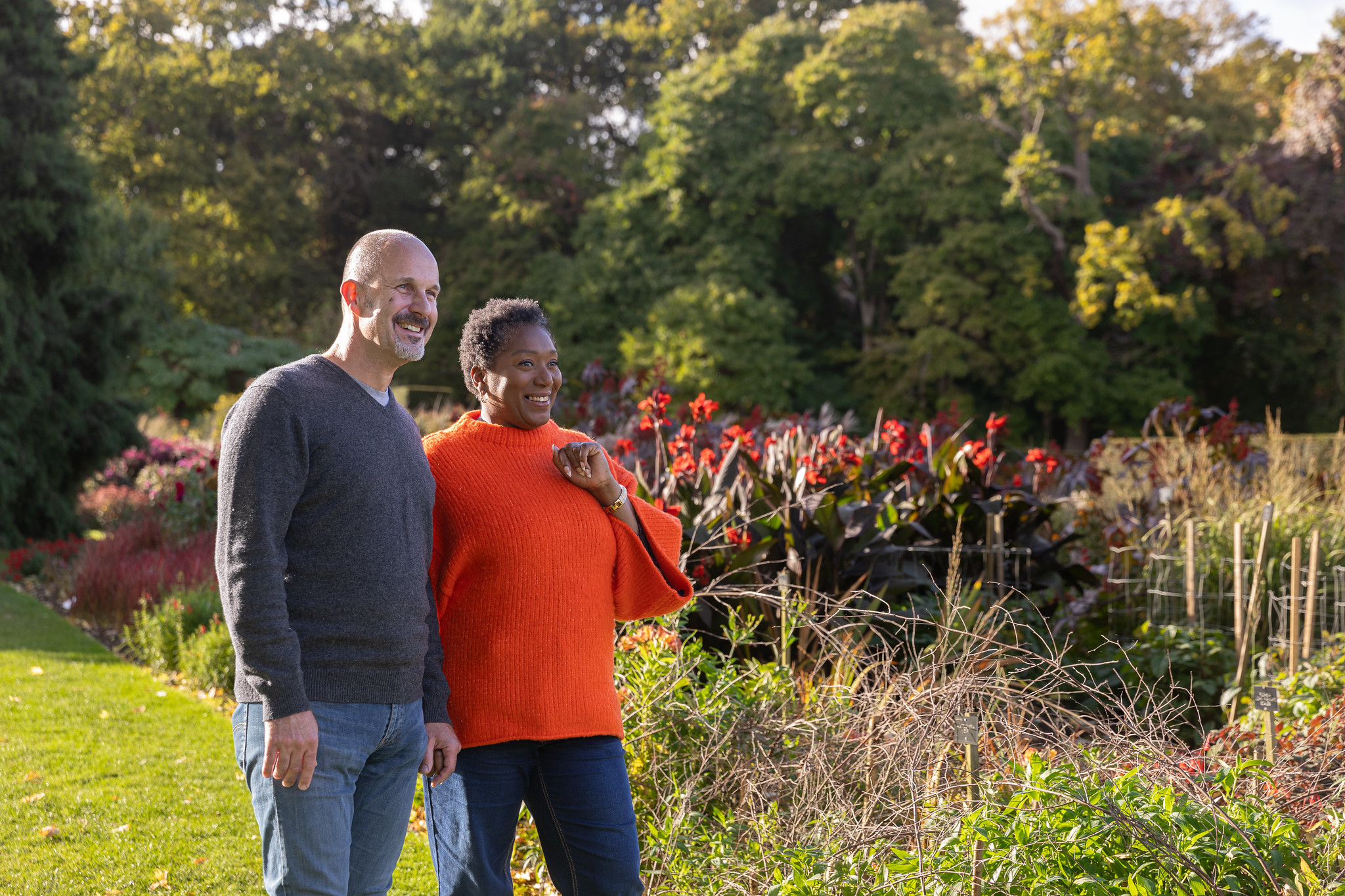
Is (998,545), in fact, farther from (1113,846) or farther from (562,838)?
(562,838)

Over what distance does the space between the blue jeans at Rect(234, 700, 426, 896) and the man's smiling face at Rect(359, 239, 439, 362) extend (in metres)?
0.68

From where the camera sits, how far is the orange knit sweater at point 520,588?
207cm

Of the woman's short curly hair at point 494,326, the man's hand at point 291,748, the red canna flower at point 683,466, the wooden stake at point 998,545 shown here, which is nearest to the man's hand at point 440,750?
the man's hand at point 291,748

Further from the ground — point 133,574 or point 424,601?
point 424,601

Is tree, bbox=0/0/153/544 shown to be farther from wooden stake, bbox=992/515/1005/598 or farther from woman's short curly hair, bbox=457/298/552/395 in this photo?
woman's short curly hair, bbox=457/298/552/395

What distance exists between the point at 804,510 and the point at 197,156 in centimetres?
2100

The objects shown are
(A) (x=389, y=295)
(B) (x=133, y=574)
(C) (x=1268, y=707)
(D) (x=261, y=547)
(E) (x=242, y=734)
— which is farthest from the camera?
(B) (x=133, y=574)

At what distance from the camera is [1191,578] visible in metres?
4.77

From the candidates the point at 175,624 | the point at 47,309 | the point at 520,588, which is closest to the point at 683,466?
the point at 520,588

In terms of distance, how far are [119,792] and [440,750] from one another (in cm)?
283

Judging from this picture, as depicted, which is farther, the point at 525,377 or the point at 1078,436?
the point at 1078,436

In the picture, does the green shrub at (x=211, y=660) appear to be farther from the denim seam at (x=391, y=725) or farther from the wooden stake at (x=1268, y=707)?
the wooden stake at (x=1268, y=707)

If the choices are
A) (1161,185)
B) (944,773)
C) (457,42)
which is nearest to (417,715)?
(944,773)

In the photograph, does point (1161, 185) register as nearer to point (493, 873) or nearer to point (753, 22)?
point (753, 22)
